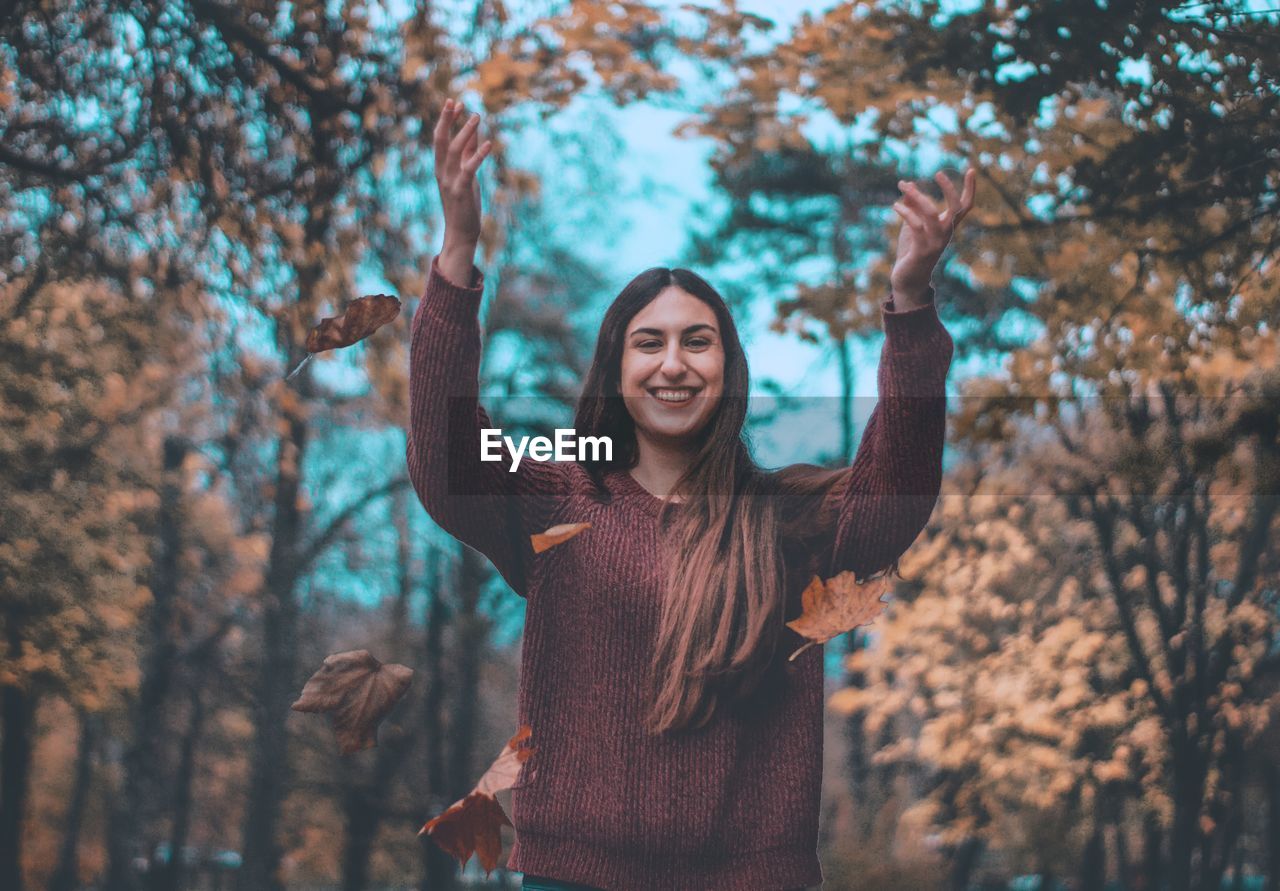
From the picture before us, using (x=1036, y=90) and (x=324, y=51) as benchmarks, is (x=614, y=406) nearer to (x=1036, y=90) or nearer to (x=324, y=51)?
(x=1036, y=90)

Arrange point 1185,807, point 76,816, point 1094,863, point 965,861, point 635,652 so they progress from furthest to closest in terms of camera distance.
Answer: point 965,861 → point 76,816 → point 1094,863 → point 1185,807 → point 635,652

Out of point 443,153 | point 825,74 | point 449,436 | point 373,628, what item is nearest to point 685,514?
point 449,436

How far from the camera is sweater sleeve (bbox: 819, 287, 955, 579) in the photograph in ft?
5.04

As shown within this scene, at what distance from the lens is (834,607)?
63.6 inches

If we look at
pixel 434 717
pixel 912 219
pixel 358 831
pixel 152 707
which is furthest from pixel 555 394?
pixel 912 219

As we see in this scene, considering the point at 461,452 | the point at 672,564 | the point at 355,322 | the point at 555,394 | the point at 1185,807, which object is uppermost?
the point at 555,394

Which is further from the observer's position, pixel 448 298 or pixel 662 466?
pixel 662 466

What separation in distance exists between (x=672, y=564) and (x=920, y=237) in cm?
53

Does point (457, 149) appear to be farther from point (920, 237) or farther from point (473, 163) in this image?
point (920, 237)

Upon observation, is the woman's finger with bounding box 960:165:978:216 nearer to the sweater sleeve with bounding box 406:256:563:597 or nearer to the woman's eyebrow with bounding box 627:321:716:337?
the woman's eyebrow with bounding box 627:321:716:337

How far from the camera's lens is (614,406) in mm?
1796

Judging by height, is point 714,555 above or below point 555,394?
below

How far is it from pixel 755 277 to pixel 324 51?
2.41m

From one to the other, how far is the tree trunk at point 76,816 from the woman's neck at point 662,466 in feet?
15.2
